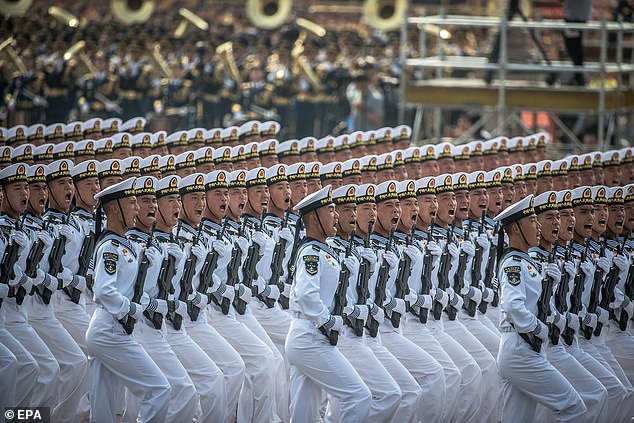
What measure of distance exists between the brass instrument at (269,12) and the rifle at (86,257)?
19770mm

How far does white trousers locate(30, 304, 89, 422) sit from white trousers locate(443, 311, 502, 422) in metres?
3.05

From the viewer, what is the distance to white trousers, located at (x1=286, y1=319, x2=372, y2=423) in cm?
977

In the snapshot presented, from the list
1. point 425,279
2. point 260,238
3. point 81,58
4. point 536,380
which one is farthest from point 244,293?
point 81,58

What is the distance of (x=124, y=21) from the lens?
3114 cm

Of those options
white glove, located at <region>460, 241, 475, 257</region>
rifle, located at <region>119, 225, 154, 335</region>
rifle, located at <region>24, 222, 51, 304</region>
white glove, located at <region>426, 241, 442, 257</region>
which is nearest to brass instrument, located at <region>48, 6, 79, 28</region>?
white glove, located at <region>460, 241, 475, 257</region>

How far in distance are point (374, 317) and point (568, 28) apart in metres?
10.2

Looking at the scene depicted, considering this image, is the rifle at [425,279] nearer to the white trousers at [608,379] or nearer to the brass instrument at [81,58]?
the white trousers at [608,379]

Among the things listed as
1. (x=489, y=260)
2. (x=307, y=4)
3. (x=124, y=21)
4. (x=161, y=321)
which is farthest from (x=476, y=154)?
(x=307, y=4)

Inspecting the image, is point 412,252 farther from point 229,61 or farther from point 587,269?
point 229,61

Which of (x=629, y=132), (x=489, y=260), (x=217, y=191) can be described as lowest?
(x=629, y=132)

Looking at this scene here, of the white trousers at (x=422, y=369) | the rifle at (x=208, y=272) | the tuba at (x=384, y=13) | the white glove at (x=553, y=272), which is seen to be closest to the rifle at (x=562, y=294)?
the white glove at (x=553, y=272)

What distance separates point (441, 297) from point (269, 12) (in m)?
20.4

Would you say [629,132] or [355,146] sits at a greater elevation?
[355,146]

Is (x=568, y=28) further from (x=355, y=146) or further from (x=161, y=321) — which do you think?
(x=161, y=321)
